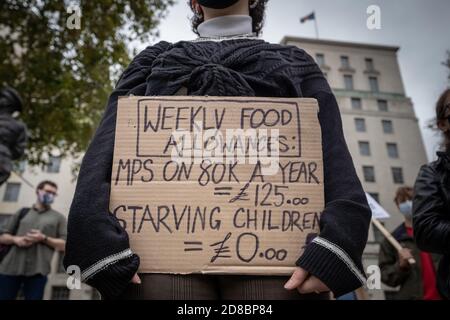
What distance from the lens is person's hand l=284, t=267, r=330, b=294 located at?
4.25 feet

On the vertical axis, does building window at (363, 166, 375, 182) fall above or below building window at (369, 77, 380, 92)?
below

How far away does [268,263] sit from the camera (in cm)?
134

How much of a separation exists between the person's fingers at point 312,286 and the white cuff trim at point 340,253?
10cm

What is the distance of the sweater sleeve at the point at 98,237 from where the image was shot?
128 centimetres

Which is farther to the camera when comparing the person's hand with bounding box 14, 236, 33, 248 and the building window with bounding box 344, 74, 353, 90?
the building window with bounding box 344, 74, 353, 90

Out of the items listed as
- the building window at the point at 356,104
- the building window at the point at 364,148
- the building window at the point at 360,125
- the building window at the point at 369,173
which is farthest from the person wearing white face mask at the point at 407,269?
the building window at the point at 356,104

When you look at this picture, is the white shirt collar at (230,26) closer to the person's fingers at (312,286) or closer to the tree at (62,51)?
the person's fingers at (312,286)

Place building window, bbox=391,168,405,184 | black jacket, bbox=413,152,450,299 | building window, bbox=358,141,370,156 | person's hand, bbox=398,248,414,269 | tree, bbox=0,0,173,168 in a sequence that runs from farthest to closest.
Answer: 1. building window, bbox=358,141,370,156
2. building window, bbox=391,168,405,184
3. tree, bbox=0,0,173,168
4. person's hand, bbox=398,248,414,269
5. black jacket, bbox=413,152,450,299

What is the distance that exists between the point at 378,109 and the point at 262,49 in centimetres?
4191

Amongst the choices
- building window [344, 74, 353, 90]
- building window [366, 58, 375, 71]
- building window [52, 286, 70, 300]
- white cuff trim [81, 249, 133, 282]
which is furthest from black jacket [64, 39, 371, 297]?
building window [366, 58, 375, 71]

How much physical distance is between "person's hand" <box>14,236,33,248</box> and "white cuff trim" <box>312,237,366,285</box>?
184 inches

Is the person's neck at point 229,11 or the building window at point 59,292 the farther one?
the building window at point 59,292

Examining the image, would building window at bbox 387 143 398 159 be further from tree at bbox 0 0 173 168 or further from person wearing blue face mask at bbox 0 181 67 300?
person wearing blue face mask at bbox 0 181 67 300

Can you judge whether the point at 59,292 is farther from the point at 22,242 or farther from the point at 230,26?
the point at 230,26
